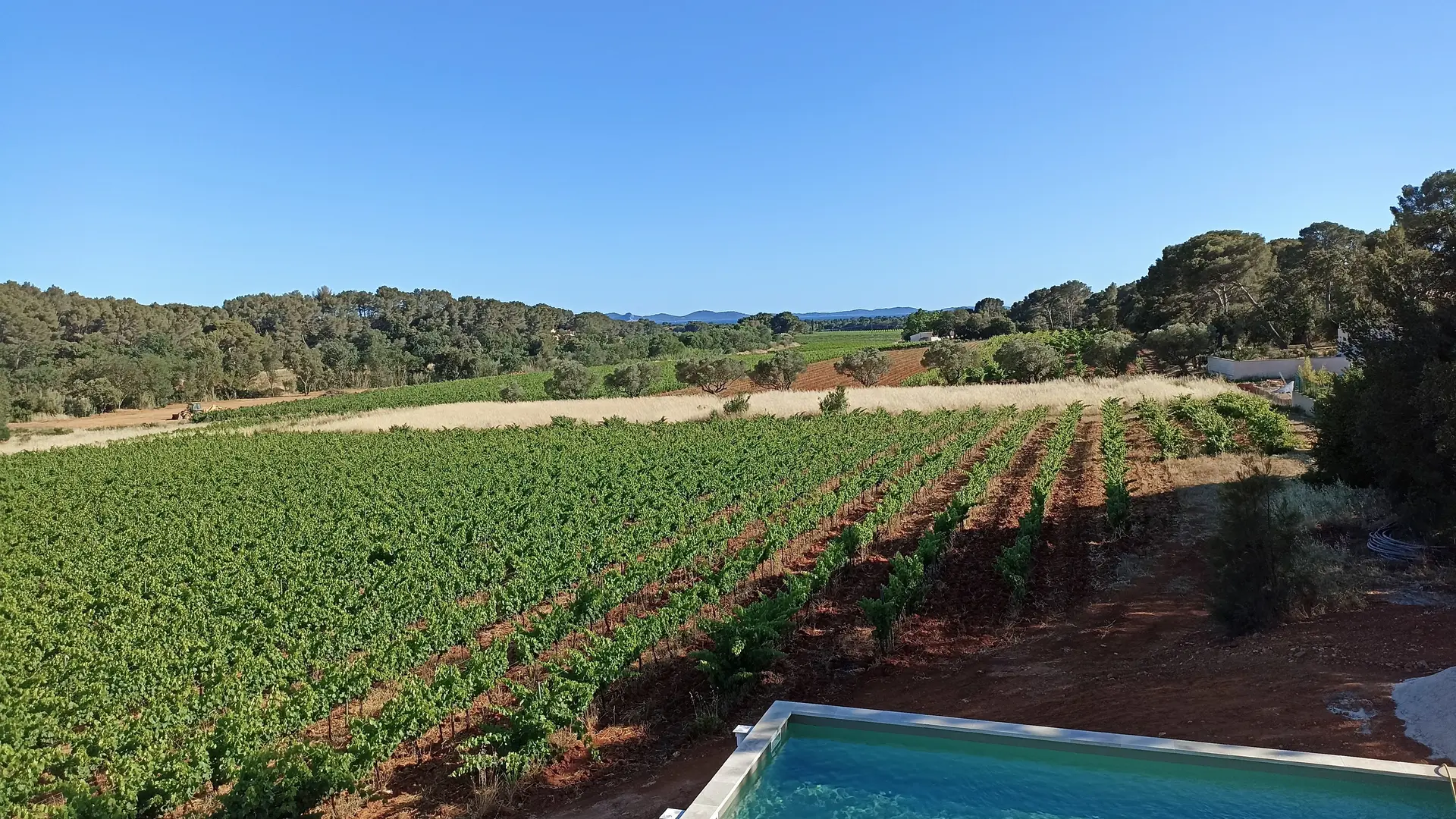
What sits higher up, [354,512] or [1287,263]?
[1287,263]

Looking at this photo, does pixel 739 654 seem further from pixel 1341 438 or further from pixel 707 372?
pixel 707 372

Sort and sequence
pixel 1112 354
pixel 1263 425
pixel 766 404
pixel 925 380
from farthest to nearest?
pixel 925 380
pixel 1112 354
pixel 766 404
pixel 1263 425

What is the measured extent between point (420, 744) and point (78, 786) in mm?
3391

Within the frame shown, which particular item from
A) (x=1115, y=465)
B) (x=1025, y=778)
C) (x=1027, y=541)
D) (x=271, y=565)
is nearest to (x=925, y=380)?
(x=1115, y=465)

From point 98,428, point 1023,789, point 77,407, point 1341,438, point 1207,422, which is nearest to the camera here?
point 1023,789

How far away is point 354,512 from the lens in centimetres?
2223

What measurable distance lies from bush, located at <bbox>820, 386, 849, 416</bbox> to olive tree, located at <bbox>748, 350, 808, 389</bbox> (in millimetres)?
16429

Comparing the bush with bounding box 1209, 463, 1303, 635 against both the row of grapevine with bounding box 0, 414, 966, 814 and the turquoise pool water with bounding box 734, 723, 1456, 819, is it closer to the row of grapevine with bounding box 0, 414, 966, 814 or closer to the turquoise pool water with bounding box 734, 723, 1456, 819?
the turquoise pool water with bounding box 734, 723, 1456, 819

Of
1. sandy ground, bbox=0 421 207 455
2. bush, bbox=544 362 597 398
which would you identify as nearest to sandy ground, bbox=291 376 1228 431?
sandy ground, bbox=0 421 207 455

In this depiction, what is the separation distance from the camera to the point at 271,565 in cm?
1712

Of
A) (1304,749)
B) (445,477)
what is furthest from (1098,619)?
(445,477)

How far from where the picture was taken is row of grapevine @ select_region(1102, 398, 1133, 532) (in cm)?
1788

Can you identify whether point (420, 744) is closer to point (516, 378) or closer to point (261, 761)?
point (261, 761)

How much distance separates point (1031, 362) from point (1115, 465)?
127 feet
